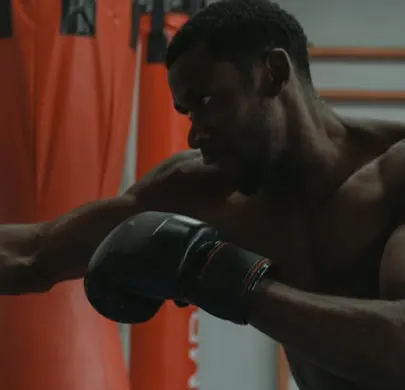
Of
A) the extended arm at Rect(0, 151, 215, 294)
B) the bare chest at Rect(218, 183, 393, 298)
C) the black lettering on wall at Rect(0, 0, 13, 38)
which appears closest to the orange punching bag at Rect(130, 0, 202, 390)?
the black lettering on wall at Rect(0, 0, 13, 38)

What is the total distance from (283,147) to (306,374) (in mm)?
330

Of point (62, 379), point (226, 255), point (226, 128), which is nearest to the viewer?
point (226, 255)

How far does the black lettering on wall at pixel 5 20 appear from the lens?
4.99 feet

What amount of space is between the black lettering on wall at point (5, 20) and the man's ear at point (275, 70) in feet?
2.21

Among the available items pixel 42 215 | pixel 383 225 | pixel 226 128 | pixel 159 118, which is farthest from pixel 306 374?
pixel 159 118

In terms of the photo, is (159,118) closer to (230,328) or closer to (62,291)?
(62,291)

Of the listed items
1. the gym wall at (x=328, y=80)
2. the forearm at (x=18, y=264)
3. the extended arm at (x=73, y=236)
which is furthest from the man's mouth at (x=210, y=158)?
the gym wall at (x=328, y=80)

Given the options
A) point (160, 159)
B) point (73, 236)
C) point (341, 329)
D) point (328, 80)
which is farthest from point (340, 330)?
point (328, 80)

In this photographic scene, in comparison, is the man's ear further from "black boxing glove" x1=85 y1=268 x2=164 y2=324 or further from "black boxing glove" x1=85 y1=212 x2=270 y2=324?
"black boxing glove" x1=85 y1=268 x2=164 y2=324

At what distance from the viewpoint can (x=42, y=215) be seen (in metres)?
1.57

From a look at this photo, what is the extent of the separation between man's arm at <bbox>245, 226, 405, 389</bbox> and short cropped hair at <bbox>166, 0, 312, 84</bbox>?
33 cm

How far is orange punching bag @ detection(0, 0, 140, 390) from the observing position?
1502 millimetres

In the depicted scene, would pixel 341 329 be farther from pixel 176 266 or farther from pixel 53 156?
pixel 53 156

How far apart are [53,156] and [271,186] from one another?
0.59 m
